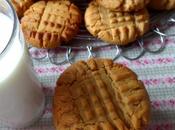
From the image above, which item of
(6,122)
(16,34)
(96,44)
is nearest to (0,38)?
(16,34)

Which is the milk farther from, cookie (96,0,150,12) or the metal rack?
cookie (96,0,150,12)

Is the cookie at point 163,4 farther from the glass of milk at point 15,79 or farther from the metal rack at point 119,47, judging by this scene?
the glass of milk at point 15,79

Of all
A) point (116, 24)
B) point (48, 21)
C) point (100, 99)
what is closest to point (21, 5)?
point (48, 21)

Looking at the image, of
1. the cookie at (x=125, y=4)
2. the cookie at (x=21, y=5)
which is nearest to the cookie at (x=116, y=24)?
the cookie at (x=125, y=4)

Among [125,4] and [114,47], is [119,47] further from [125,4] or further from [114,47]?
[125,4]

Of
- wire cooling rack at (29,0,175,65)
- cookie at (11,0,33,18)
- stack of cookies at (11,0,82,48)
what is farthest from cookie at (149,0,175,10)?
cookie at (11,0,33,18)

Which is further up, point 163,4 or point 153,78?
point 163,4

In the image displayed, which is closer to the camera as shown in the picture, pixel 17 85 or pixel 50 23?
pixel 17 85
